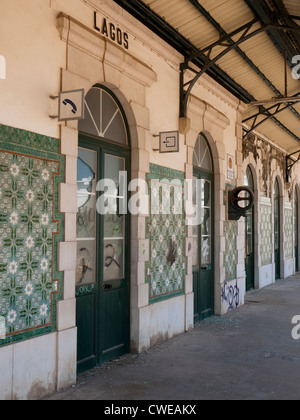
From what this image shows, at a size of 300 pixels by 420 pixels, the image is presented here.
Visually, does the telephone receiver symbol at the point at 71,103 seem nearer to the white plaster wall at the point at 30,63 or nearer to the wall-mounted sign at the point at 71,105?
the wall-mounted sign at the point at 71,105

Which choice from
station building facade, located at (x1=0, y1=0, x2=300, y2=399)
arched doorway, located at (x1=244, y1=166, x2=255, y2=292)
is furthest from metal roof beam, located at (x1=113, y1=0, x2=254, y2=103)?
arched doorway, located at (x1=244, y1=166, x2=255, y2=292)

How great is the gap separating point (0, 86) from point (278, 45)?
5941 millimetres

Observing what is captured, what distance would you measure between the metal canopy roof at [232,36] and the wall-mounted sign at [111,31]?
1.10ft

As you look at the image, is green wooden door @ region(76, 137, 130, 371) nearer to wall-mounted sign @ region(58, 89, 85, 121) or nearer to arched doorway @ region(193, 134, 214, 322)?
wall-mounted sign @ region(58, 89, 85, 121)

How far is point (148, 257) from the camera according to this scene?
20.8ft

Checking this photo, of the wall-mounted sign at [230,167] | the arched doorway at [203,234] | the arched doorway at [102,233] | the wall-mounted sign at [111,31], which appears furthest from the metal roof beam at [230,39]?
the arched doorway at [102,233]

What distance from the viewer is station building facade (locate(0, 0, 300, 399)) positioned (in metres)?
4.14

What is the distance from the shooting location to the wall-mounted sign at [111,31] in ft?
17.6

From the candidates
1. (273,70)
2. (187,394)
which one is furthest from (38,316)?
(273,70)

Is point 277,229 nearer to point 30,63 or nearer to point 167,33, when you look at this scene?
point 167,33

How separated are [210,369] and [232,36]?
17.6ft

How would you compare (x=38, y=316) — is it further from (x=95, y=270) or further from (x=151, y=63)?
(x=151, y=63)

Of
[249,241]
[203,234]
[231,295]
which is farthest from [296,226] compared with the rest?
[203,234]

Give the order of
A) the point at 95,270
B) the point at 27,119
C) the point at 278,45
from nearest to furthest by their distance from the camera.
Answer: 1. the point at 27,119
2. the point at 95,270
3. the point at 278,45
